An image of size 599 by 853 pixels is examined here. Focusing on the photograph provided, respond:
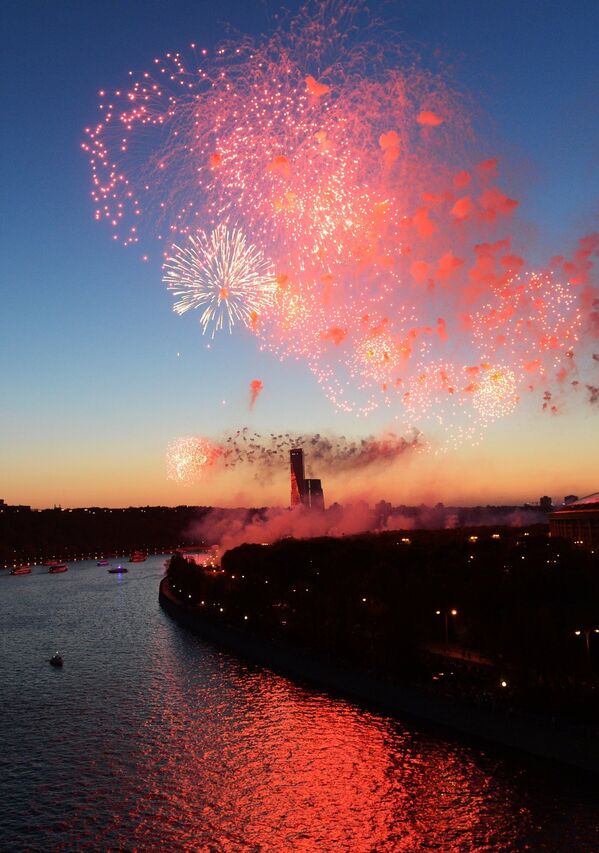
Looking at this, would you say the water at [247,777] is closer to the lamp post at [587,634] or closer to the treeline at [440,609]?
the treeline at [440,609]

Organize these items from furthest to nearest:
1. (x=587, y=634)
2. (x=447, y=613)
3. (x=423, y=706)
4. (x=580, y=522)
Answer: (x=580, y=522) → (x=447, y=613) → (x=587, y=634) → (x=423, y=706)

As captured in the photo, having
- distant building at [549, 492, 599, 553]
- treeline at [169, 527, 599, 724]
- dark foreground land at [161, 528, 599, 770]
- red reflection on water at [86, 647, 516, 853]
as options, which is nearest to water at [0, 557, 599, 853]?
red reflection on water at [86, 647, 516, 853]

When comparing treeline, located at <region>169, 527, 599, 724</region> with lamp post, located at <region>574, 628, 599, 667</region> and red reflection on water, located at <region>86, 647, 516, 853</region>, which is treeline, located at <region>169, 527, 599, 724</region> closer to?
lamp post, located at <region>574, 628, 599, 667</region>

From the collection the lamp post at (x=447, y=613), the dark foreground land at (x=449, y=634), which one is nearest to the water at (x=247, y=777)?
the dark foreground land at (x=449, y=634)

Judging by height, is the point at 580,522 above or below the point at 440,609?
above

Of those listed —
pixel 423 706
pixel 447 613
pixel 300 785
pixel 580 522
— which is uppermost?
pixel 580 522

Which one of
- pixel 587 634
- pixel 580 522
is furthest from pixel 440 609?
pixel 580 522

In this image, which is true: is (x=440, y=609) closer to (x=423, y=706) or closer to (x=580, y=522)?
(x=423, y=706)
